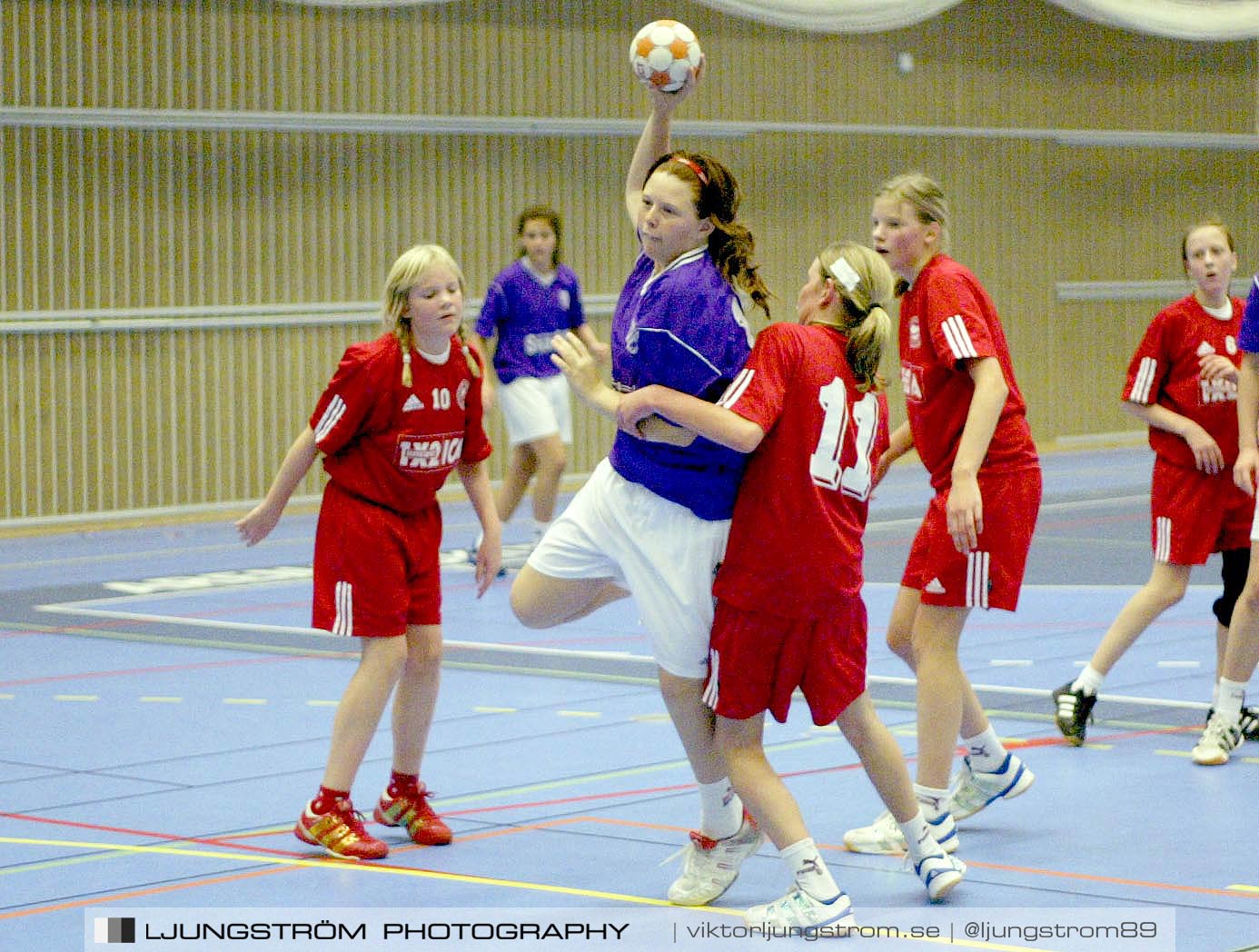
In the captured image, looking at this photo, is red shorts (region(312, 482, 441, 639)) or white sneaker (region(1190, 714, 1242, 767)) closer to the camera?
red shorts (region(312, 482, 441, 639))

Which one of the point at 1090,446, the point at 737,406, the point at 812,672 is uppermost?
the point at 737,406

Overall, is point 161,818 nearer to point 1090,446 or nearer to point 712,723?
point 712,723

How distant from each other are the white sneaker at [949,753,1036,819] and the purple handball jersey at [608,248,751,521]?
138cm

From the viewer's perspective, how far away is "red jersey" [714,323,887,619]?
4.38 meters

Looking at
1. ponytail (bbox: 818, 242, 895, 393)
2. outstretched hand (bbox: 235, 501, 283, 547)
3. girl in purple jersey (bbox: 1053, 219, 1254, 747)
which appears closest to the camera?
ponytail (bbox: 818, 242, 895, 393)

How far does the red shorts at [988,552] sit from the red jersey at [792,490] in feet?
2.23

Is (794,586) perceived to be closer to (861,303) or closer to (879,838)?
(861,303)

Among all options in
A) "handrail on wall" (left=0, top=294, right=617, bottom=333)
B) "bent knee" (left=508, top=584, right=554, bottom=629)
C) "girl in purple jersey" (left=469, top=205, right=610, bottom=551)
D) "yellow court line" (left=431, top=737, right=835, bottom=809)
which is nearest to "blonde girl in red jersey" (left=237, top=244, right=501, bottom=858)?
"yellow court line" (left=431, top=737, right=835, bottom=809)

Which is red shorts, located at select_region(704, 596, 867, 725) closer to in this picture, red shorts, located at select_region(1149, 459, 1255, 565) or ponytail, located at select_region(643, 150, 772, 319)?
ponytail, located at select_region(643, 150, 772, 319)

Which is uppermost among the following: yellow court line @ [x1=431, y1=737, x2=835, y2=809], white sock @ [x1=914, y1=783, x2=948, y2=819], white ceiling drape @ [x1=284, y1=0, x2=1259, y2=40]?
white ceiling drape @ [x1=284, y1=0, x2=1259, y2=40]

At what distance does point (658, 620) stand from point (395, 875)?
0.98 metres

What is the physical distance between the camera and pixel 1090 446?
66.0 ft

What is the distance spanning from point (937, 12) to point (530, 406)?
775 centimetres

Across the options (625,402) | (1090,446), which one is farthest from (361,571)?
(1090,446)
